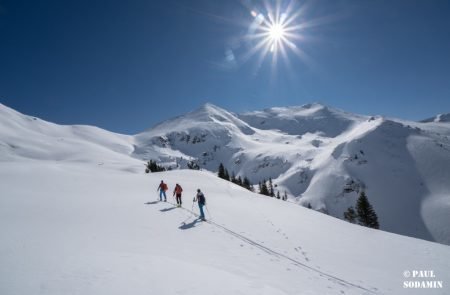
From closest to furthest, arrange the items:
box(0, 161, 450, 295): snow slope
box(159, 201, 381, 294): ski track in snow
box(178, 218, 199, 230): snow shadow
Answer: box(0, 161, 450, 295): snow slope < box(159, 201, 381, 294): ski track in snow < box(178, 218, 199, 230): snow shadow

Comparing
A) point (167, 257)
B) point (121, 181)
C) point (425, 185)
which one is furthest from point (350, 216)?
point (425, 185)

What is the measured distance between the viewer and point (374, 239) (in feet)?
69.2

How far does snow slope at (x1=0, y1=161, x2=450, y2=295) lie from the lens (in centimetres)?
823

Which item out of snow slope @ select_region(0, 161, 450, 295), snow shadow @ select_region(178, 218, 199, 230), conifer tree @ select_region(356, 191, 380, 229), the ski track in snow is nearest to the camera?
snow slope @ select_region(0, 161, 450, 295)

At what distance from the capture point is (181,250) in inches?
481

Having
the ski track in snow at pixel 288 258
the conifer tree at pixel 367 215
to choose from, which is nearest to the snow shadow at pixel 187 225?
the ski track in snow at pixel 288 258

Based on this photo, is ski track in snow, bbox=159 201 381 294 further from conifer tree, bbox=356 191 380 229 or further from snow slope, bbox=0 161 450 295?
conifer tree, bbox=356 191 380 229

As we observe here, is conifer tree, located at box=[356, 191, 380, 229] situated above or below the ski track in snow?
above

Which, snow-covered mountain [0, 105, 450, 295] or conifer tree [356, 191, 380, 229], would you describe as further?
conifer tree [356, 191, 380, 229]

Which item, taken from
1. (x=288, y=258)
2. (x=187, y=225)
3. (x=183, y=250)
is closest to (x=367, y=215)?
(x=288, y=258)

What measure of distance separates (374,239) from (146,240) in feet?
62.0

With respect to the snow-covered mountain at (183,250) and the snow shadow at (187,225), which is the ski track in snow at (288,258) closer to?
the snow-covered mountain at (183,250)

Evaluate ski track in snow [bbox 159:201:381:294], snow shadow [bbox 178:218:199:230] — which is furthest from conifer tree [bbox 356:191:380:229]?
snow shadow [bbox 178:218:199:230]

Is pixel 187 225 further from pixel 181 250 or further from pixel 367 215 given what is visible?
pixel 367 215
